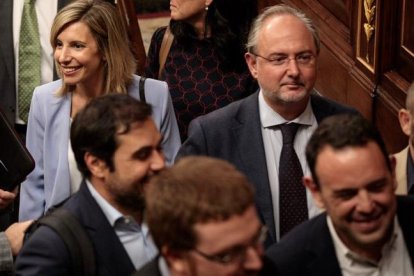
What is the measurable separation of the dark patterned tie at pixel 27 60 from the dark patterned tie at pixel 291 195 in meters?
1.75

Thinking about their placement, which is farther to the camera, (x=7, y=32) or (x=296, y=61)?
(x=7, y=32)

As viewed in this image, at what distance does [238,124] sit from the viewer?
416cm

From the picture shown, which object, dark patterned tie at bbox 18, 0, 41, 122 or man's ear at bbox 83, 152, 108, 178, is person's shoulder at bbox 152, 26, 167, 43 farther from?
man's ear at bbox 83, 152, 108, 178

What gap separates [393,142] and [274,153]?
120 cm

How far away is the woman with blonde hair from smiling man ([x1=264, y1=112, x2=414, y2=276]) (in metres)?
1.46

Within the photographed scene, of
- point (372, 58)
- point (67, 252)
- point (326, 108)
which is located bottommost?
point (372, 58)

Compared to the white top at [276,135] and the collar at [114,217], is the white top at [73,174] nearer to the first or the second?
the white top at [276,135]

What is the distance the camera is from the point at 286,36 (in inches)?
166

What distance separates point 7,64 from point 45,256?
230 cm

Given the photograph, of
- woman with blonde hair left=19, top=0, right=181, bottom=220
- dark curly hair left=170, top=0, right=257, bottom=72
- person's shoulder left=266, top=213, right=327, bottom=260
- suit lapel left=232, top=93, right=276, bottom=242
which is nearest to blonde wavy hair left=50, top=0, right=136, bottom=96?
woman with blonde hair left=19, top=0, right=181, bottom=220

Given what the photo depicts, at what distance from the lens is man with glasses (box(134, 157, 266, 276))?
2715 mm

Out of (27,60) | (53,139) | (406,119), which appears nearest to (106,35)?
(53,139)

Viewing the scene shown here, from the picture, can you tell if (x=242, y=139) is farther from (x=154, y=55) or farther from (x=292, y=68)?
(x=154, y=55)

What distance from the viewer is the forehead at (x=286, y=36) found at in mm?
4184
